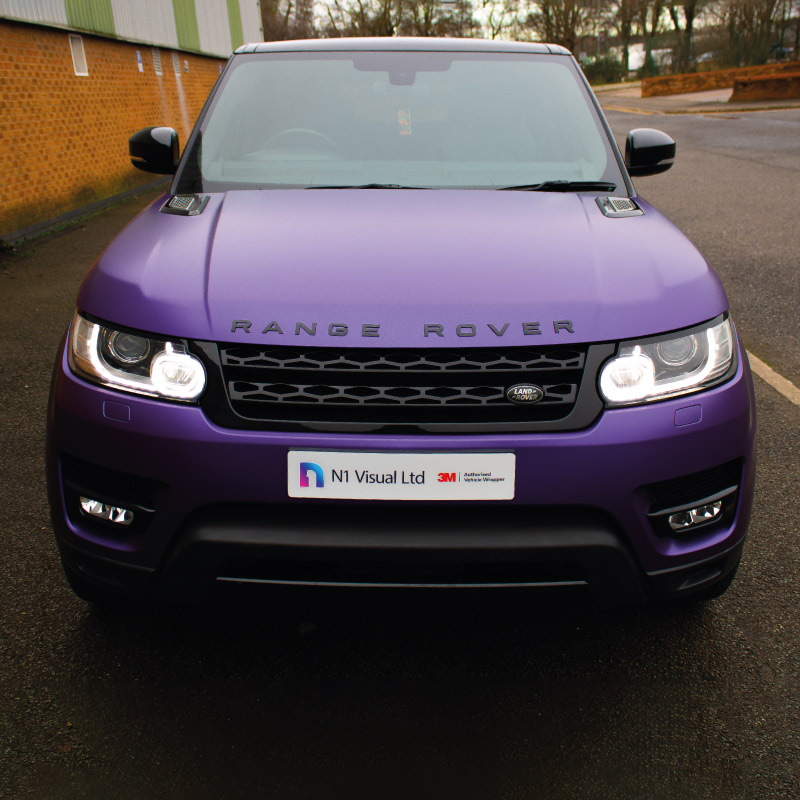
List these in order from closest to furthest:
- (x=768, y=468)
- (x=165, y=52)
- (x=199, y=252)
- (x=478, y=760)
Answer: (x=478, y=760)
(x=199, y=252)
(x=768, y=468)
(x=165, y=52)

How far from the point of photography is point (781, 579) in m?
2.73

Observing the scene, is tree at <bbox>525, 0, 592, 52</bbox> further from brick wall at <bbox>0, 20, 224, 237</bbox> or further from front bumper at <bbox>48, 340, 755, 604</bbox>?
front bumper at <bbox>48, 340, 755, 604</bbox>

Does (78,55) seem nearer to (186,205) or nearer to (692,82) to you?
(186,205)

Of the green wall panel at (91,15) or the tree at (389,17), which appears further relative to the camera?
the tree at (389,17)

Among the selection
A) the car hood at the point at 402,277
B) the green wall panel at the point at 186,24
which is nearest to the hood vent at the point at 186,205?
the car hood at the point at 402,277

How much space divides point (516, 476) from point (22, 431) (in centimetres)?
300

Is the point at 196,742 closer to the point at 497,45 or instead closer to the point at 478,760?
the point at 478,760

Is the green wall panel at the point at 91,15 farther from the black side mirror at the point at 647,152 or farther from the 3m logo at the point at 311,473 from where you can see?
the 3m logo at the point at 311,473

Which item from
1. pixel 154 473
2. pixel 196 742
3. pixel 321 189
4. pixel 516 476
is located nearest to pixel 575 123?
pixel 321 189

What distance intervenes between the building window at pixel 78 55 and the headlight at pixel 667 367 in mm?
11249

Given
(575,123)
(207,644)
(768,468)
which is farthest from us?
(768,468)

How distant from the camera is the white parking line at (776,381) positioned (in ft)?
14.3

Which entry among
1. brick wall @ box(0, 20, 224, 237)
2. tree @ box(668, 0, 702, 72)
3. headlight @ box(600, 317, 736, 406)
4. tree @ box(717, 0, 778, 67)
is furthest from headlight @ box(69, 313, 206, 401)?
tree @ box(668, 0, 702, 72)

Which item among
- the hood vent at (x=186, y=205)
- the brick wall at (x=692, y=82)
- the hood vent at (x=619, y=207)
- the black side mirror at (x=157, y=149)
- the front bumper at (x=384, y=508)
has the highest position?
the black side mirror at (x=157, y=149)
